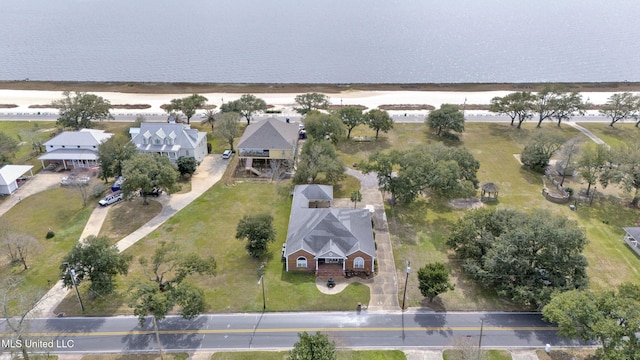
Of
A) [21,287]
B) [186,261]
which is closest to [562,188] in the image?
[186,261]

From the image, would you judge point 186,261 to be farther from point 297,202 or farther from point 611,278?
point 611,278

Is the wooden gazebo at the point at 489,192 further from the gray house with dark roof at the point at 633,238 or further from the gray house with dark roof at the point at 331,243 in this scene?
the gray house with dark roof at the point at 331,243

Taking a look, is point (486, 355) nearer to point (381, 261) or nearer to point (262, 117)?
point (381, 261)

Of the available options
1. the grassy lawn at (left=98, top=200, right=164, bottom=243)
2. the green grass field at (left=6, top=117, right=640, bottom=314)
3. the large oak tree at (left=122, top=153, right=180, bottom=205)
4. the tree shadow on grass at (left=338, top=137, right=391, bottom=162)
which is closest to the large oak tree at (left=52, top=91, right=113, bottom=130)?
the green grass field at (left=6, top=117, right=640, bottom=314)

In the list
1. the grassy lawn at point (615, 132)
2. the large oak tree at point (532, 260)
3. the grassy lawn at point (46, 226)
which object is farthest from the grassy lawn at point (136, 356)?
the grassy lawn at point (615, 132)

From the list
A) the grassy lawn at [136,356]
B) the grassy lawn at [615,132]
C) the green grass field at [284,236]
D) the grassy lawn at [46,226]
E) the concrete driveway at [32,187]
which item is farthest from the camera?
the grassy lawn at [615,132]

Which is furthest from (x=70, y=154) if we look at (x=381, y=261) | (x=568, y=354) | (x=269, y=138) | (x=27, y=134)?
(x=568, y=354)

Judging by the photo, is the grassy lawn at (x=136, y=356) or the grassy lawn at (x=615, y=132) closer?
the grassy lawn at (x=136, y=356)
